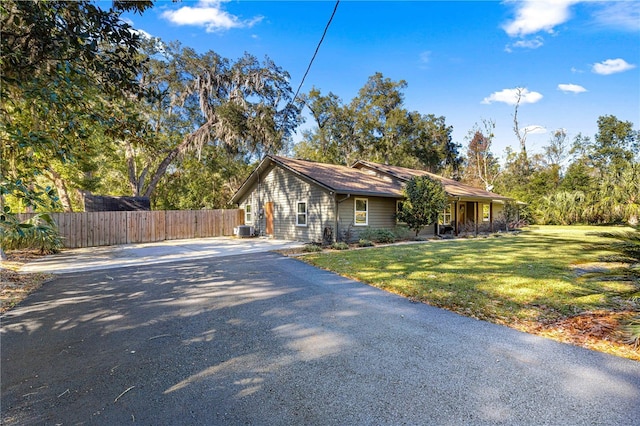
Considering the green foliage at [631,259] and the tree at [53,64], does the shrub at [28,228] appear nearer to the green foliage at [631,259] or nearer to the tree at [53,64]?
the tree at [53,64]

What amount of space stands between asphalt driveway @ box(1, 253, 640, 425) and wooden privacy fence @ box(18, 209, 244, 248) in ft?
33.2

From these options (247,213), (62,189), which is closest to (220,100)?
(247,213)

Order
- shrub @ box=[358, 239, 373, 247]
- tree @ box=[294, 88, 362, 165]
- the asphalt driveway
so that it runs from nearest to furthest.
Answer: the asphalt driveway → shrub @ box=[358, 239, 373, 247] → tree @ box=[294, 88, 362, 165]

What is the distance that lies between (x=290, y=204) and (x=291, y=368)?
13.2 m

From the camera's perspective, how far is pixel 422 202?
Answer: 14.1 m

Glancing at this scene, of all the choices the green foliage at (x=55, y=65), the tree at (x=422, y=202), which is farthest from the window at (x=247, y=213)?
the green foliage at (x=55, y=65)

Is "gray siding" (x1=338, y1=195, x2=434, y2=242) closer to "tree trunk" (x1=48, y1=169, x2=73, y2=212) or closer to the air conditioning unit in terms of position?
the air conditioning unit

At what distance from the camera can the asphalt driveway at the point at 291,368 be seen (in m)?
2.22

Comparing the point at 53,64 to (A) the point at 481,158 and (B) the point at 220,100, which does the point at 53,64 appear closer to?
(B) the point at 220,100

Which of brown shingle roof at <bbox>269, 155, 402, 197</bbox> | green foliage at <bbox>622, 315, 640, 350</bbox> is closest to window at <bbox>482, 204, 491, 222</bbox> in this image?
brown shingle roof at <bbox>269, 155, 402, 197</bbox>

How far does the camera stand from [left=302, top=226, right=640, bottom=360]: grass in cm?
370

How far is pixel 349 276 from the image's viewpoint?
6.96m

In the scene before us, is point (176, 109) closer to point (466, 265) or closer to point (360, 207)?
point (360, 207)

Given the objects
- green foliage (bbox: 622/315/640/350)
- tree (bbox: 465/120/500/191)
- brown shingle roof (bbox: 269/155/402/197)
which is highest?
tree (bbox: 465/120/500/191)
